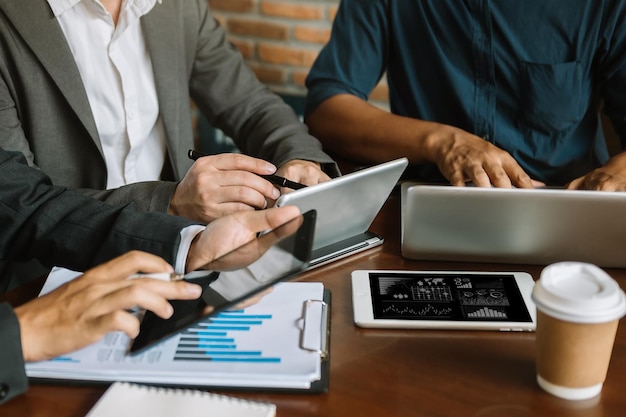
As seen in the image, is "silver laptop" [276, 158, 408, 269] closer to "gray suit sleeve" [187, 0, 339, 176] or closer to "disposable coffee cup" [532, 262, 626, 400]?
"disposable coffee cup" [532, 262, 626, 400]

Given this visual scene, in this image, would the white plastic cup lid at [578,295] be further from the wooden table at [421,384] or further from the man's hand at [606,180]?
the man's hand at [606,180]

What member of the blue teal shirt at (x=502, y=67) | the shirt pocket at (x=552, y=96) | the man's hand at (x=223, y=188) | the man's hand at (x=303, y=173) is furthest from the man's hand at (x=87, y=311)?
the shirt pocket at (x=552, y=96)

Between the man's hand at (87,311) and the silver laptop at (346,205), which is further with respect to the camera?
the silver laptop at (346,205)

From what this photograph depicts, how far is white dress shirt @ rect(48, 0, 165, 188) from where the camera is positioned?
144cm

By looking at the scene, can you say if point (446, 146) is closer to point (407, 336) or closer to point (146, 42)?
point (407, 336)

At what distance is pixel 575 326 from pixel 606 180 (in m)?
0.60

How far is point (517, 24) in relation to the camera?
1.53 m

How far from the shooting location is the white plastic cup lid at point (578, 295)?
71cm

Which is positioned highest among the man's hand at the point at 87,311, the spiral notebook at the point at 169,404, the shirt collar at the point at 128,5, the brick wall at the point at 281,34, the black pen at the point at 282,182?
the shirt collar at the point at 128,5

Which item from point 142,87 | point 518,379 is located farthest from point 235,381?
point 142,87

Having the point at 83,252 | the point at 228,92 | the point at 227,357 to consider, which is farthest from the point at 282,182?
the point at 228,92

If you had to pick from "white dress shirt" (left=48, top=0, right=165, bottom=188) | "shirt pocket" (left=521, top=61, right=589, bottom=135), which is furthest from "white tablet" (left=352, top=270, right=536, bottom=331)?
"white dress shirt" (left=48, top=0, right=165, bottom=188)

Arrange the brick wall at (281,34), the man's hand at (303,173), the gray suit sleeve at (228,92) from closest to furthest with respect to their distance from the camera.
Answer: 1. the man's hand at (303,173)
2. the gray suit sleeve at (228,92)
3. the brick wall at (281,34)

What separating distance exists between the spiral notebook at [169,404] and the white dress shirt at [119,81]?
0.88 m
